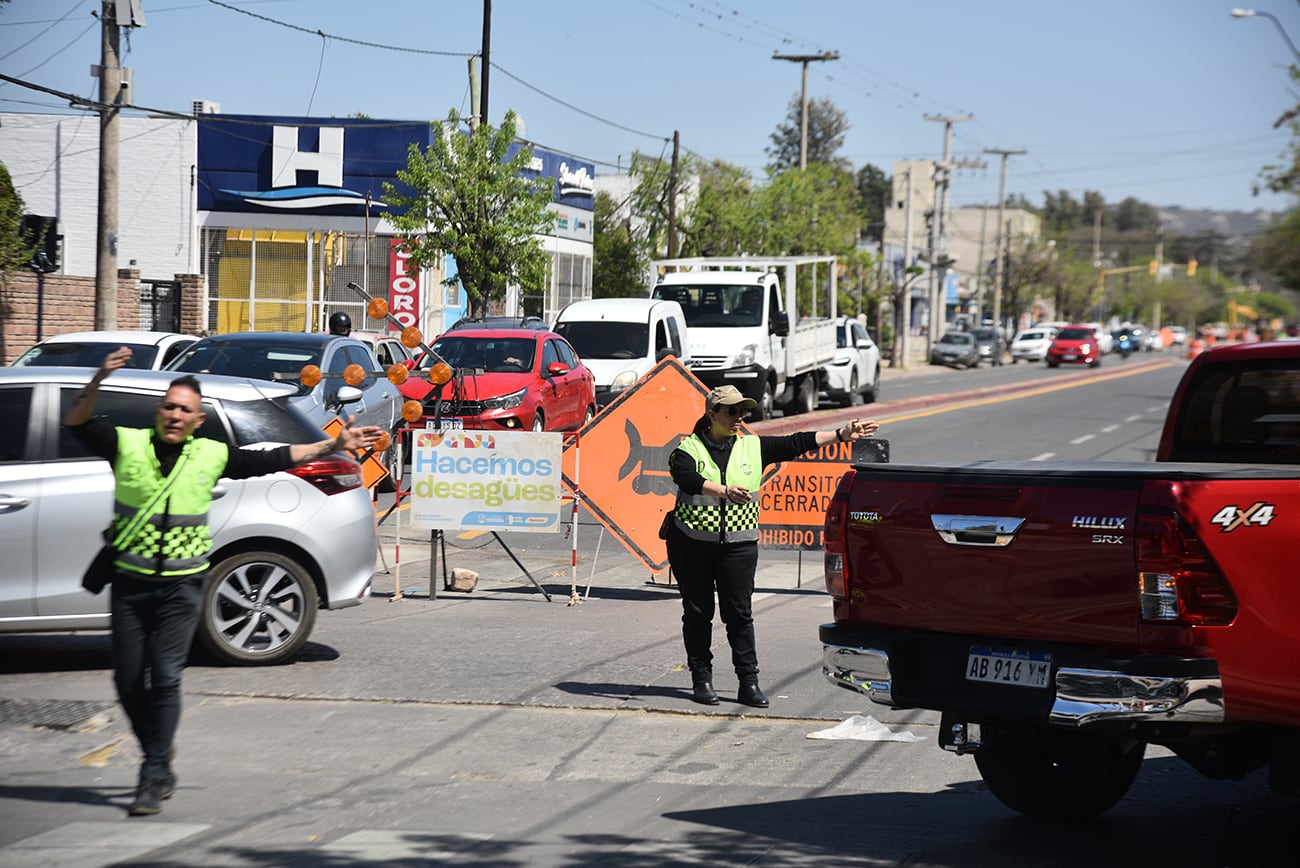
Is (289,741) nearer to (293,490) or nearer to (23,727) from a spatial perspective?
(23,727)

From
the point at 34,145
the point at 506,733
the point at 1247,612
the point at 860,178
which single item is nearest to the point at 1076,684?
the point at 1247,612

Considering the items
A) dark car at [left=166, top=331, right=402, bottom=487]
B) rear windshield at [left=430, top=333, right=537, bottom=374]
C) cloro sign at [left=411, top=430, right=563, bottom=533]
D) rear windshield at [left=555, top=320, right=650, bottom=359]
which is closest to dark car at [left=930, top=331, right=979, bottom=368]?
rear windshield at [left=555, top=320, right=650, bottom=359]

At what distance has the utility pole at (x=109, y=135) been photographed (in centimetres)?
2242

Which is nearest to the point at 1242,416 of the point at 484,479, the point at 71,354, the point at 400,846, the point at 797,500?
the point at 400,846

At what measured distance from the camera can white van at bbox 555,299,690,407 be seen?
2572cm

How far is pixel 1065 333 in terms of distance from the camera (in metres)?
70.9

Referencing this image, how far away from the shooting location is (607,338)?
86.2 feet

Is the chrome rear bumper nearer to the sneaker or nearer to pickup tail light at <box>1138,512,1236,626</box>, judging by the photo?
pickup tail light at <box>1138,512,1236,626</box>

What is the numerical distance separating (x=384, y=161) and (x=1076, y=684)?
38284 mm

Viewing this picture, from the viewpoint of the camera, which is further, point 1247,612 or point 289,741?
point 289,741

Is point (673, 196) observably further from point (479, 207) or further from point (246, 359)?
point (246, 359)

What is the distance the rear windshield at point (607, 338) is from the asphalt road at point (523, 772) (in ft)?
49.1

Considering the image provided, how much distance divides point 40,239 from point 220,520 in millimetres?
17686

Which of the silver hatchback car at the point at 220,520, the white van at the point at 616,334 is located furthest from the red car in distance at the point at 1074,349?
the silver hatchback car at the point at 220,520
